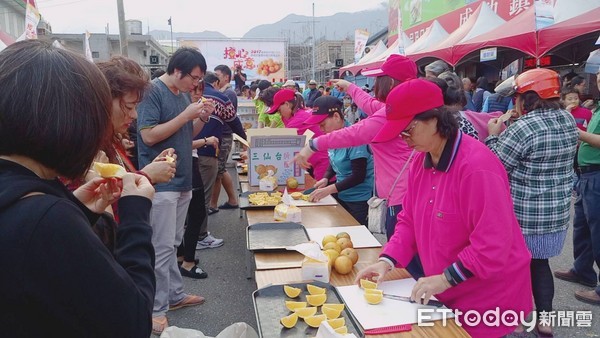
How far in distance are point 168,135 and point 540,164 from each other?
221cm

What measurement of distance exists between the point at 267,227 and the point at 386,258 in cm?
95

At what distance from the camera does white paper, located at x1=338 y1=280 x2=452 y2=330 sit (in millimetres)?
1490

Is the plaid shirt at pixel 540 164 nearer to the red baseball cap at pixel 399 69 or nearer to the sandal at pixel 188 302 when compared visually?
the red baseball cap at pixel 399 69

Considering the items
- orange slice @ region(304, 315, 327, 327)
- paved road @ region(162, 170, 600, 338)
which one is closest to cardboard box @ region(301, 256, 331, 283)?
orange slice @ region(304, 315, 327, 327)

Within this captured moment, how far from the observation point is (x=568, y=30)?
554 cm

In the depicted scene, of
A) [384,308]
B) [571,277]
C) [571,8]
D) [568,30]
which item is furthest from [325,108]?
[571,8]

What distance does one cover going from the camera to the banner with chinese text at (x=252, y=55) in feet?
65.9

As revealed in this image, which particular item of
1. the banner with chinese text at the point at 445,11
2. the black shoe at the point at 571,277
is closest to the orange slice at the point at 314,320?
the black shoe at the point at 571,277

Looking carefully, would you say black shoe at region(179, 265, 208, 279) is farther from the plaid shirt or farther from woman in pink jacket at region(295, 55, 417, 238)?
the plaid shirt

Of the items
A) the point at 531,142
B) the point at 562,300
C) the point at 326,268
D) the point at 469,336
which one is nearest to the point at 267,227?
the point at 326,268

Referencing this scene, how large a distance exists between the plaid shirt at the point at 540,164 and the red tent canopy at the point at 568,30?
12.4ft

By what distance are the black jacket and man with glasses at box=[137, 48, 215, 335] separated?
1882mm

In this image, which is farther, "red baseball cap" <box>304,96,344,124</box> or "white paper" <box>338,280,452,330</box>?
"red baseball cap" <box>304,96,344,124</box>

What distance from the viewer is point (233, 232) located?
17.0 ft
